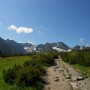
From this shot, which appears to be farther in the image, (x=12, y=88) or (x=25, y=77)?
(x=25, y=77)

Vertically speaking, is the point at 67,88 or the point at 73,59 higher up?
the point at 73,59

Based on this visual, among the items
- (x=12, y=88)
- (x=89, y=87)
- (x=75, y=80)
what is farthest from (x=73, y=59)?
(x=12, y=88)

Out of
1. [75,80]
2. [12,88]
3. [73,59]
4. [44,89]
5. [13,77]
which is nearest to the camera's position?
[12,88]

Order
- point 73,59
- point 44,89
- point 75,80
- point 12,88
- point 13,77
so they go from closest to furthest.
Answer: point 12,88 → point 44,89 → point 13,77 → point 75,80 → point 73,59

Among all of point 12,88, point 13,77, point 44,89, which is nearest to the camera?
point 12,88

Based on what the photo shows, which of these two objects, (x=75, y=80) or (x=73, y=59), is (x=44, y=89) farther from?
(x=73, y=59)

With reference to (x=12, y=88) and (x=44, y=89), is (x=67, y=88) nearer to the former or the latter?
(x=44, y=89)

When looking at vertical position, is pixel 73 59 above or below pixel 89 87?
above

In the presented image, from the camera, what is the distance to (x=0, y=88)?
19125mm

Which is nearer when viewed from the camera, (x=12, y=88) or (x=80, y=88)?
(x=12, y=88)

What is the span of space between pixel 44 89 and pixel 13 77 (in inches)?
159

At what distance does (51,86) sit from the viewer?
21.5 metres

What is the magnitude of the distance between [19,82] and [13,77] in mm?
2692

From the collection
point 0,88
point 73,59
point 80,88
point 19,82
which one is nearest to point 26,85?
point 19,82
